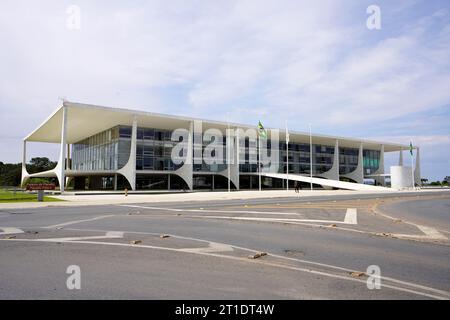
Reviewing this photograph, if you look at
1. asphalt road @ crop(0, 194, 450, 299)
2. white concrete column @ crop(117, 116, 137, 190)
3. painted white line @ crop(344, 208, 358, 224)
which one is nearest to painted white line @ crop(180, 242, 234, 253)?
asphalt road @ crop(0, 194, 450, 299)

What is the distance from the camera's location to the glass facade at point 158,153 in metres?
54.5

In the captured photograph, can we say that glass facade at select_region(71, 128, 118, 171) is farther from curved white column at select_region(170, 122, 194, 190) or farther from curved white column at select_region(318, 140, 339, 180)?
curved white column at select_region(318, 140, 339, 180)

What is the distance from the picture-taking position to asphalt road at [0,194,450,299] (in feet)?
16.5

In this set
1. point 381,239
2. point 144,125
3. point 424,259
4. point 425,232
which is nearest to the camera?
point 424,259

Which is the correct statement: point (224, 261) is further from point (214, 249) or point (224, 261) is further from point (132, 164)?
point (132, 164)

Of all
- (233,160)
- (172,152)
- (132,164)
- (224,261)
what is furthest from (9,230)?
(233,160)

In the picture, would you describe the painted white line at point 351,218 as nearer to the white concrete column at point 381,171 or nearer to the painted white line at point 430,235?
the painted white line at point 430,235

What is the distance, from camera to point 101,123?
53375 mm

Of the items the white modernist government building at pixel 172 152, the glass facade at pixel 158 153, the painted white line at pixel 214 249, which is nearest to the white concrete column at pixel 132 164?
the white modernist government building at pixel 172 152
